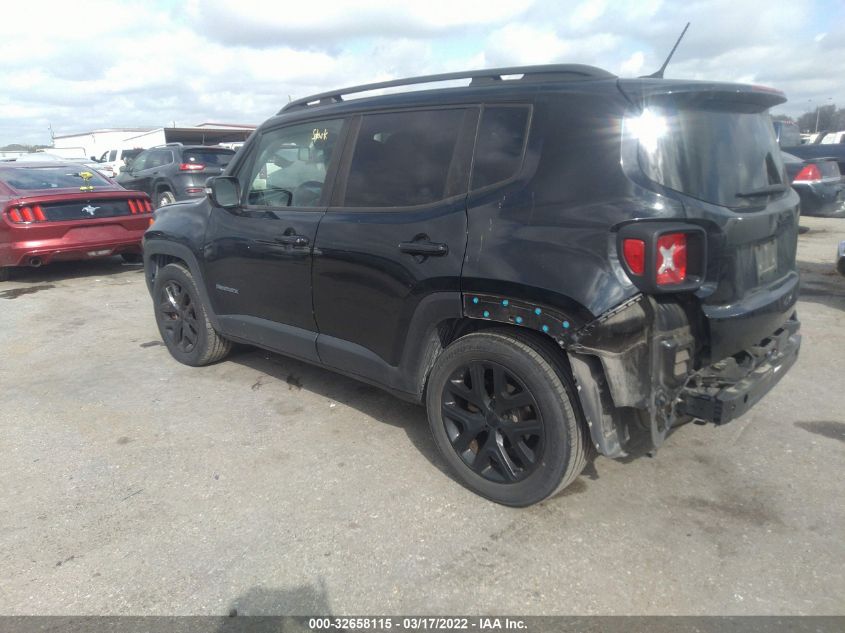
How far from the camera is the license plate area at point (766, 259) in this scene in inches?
114

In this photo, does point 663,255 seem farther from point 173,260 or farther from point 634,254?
point 173,260

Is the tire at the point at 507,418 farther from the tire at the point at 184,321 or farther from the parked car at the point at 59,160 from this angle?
the parked car at the point at 59,160

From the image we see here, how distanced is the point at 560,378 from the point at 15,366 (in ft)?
15.4

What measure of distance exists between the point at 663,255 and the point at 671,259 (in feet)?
0.19

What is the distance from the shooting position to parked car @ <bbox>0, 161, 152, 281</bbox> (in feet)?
25.7

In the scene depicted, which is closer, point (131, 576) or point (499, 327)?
point (131, 576)

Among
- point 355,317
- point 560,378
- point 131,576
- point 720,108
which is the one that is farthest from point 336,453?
point 720,108

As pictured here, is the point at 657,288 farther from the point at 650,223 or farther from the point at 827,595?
the point at 827,595

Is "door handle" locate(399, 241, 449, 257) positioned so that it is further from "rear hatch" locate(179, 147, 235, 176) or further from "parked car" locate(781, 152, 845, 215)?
"rear hatch" locate(179, 147, 235, 176)

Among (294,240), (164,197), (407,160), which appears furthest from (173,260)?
(164,197)

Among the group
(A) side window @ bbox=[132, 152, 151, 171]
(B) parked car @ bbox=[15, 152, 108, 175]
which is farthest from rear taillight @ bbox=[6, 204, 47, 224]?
(A) side window @ bbox=[132, 152, 151, 171]

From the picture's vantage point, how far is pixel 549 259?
2.67m

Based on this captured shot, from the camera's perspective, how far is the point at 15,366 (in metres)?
5.29

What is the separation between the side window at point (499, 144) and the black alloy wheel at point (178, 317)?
2.83 m
